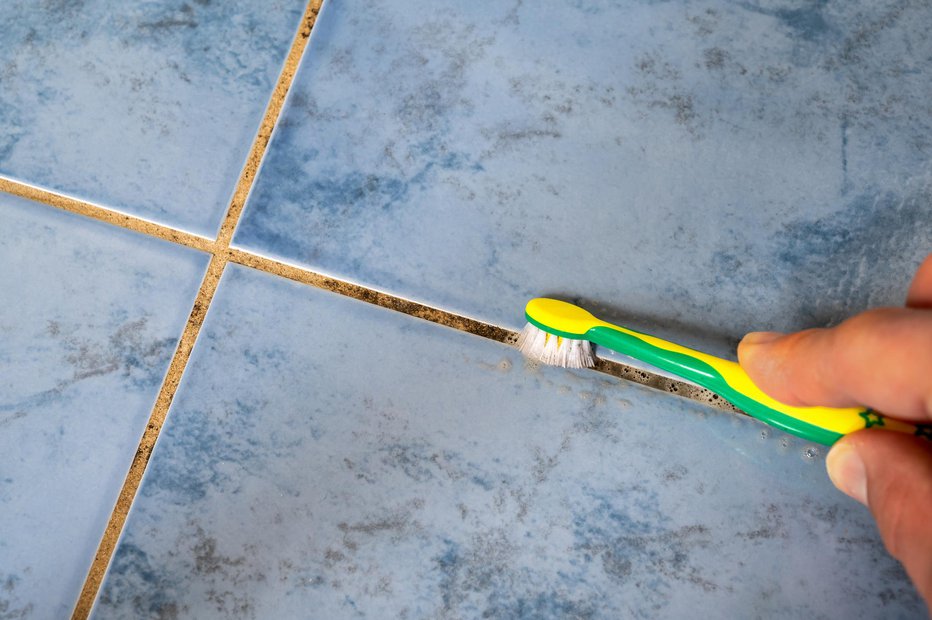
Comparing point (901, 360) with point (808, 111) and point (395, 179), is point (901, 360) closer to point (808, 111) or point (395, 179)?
point (808, 111)

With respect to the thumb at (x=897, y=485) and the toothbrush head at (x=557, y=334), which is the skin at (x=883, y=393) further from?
the toothbrush head at (x=557, y=334)

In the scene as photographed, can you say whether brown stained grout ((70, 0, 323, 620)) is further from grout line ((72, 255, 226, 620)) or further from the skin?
the skin

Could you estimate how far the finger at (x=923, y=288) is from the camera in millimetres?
448

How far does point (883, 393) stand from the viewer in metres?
0.40

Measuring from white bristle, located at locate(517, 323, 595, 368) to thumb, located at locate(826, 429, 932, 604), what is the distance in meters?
0.18

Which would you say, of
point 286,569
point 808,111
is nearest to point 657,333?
point 808,111

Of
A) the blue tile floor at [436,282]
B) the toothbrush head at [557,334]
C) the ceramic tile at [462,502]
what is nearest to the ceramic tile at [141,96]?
the blue tile floor at [436,282]

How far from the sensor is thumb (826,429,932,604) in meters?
0.38

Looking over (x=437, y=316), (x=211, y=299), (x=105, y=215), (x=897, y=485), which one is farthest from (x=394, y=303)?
(x=897, y=485)

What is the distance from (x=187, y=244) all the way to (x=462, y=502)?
30cm

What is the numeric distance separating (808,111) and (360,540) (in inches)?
19.7

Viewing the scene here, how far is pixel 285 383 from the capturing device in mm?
529

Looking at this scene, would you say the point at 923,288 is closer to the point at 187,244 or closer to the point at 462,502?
the point at 462,502

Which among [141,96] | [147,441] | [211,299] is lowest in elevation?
[147,441]
